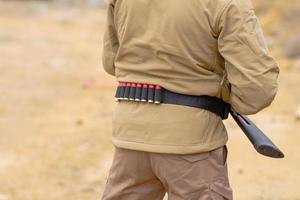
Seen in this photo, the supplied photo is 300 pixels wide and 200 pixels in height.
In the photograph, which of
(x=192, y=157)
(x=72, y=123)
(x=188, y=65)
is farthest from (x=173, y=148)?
(x=72, y=123)

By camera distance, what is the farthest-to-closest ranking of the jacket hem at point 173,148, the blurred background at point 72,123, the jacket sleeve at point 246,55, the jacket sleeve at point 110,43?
the blurred background at point 72,123
the jacket sleeve at point 110,43
the jacket hem at point 173,148
the jacket sleeve at point 246,55

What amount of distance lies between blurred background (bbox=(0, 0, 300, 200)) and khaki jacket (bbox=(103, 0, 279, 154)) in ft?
8.17

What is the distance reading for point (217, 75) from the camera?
3.04m

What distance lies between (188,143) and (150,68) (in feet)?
1.04

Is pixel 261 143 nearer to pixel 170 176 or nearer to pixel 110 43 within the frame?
pixel 170 176

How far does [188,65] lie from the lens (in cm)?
297

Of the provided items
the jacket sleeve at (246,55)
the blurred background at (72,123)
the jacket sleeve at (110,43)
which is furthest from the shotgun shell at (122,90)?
the blurred background at (72,123)

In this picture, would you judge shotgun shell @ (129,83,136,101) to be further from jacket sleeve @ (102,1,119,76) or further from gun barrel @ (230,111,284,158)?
gun barrel @ (230,111,284,158)

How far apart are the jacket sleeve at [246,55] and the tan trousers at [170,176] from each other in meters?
0.30

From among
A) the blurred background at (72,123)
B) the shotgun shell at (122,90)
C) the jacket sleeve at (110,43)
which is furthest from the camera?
the blurred background at (72,123)

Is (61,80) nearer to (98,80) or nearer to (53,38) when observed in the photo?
(98,80)

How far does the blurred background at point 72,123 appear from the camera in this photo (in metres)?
5.78

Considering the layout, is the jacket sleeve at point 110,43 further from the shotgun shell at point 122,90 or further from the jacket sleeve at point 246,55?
the jacket sleeve at point 246,55

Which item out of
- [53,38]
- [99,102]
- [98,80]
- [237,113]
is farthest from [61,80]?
[237,113]
